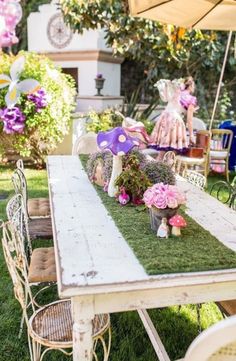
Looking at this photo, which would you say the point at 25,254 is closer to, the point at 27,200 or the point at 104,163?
the point at 104,163

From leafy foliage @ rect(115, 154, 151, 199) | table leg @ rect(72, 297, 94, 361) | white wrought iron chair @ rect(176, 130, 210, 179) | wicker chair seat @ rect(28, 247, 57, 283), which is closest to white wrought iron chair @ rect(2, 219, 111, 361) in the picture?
wicker chair seat @ rect(28, 247, 57, 283)

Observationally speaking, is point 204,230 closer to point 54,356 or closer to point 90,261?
point 90,261

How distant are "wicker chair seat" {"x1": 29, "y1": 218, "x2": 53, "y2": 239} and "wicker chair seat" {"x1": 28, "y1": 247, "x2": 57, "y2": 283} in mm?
279

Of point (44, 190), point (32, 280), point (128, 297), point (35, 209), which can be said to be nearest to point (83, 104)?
point (44, 190)

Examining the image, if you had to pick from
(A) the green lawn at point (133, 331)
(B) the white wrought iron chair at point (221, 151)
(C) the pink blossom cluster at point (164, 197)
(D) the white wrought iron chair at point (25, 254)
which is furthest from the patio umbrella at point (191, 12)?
(B) the white wrought iron chair at point (221, 151)

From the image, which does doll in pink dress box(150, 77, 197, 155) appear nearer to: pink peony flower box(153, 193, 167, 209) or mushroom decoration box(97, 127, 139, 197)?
mushroom decoration box(97, 127, 139, 197)

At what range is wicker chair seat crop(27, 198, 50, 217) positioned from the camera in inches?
121

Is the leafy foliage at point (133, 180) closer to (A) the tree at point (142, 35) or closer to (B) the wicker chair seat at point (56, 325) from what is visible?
(B) the wicker chair seat at point (56, 325)

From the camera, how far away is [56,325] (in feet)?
5.82

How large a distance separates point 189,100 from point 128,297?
200 inches

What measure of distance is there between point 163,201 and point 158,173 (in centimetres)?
63

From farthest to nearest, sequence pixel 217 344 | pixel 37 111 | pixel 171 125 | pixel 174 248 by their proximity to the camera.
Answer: pixel 37 111 < pixel 171 125 < pixel 174 248 < pixel 217 344

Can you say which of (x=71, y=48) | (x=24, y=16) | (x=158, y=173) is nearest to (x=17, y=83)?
(x=158, y=173)

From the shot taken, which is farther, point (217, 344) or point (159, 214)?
point (159, 214)
